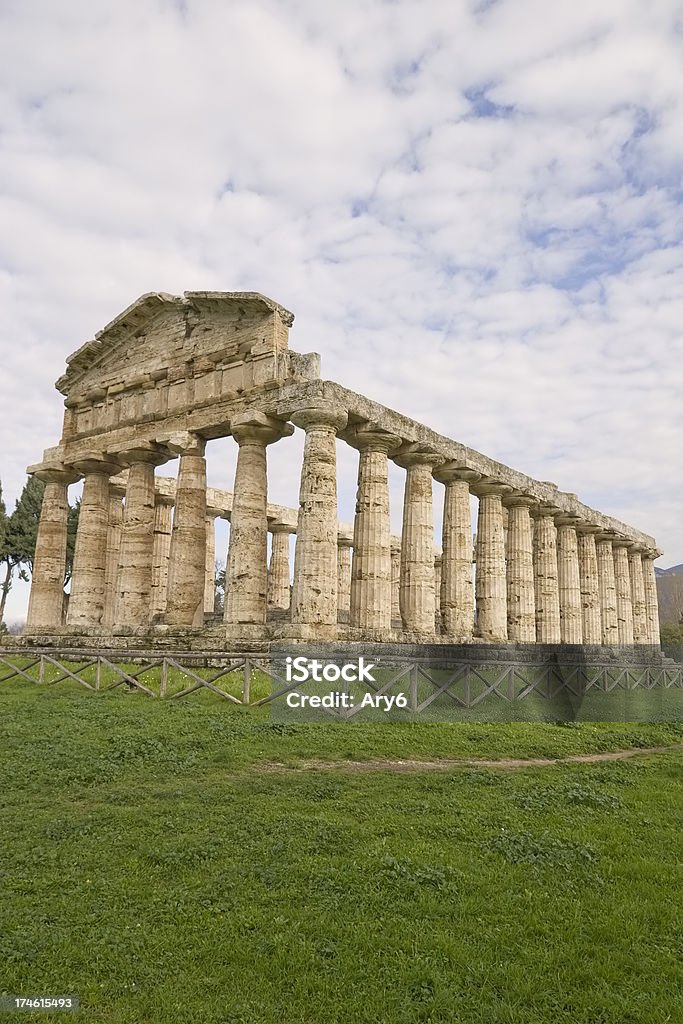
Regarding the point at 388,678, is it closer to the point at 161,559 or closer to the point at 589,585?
the point at 161,559

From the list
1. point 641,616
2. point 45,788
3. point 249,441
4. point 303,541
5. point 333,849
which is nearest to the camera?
point 333,849

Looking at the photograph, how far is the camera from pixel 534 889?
6.96 meters

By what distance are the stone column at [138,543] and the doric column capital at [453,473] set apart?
10937 millimetres

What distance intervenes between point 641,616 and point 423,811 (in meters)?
41.2

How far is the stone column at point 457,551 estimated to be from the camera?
29.5m

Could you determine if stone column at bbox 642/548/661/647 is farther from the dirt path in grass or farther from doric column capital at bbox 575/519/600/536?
Answer: the dirt path in grass

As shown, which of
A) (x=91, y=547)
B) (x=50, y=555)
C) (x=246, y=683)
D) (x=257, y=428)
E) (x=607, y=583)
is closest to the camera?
(x=246, y=683)

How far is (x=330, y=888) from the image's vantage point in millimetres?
6848

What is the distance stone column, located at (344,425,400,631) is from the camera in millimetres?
24812

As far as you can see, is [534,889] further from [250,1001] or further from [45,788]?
[45,788]

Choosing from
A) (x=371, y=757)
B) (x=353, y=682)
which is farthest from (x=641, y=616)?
(x=371, y=757)

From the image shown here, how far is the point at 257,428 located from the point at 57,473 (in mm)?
11871

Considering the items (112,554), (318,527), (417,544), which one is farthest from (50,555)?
(417,544)

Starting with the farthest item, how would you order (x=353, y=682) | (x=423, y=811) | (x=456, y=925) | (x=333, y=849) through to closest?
(x=353, y=682) → (x=423, y=811) → (x=333, y=849) → (x=456, y=925)
